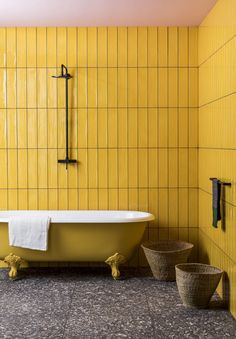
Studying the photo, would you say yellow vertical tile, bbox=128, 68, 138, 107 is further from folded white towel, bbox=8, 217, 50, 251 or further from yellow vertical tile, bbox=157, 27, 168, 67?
folded white towel, bbox=8, 217, 50, 251

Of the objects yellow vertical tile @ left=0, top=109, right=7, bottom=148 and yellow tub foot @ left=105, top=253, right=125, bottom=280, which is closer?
yellow tub foot @ left=105, top=253, right=125, bottom=280

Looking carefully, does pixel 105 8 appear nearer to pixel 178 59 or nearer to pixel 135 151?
pixel 178 59

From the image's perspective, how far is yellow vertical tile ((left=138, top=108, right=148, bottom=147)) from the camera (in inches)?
211

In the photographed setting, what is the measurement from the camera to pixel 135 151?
5.38 metres

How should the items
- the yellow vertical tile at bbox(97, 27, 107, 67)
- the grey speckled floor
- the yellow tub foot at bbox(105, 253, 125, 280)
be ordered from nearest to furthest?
the grey speckled floor → the yellow tub foot at bbox(105, 253, 125, 280) → the yellow vertical tile at bbox(97, 27, 107, 67)

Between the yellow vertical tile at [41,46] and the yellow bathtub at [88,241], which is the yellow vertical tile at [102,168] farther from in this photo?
the yellow vertical tile at [41,46]

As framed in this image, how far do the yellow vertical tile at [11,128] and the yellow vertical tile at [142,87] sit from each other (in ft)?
4.12

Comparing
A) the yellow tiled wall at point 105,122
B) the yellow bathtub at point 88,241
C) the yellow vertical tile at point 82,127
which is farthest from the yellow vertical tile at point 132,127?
the yellow bathtub at point 88,241

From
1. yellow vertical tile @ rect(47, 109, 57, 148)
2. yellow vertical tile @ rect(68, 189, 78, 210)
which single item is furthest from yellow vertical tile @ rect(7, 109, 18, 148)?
yellow vertical tile @ rect(68, 189, 78, 210)

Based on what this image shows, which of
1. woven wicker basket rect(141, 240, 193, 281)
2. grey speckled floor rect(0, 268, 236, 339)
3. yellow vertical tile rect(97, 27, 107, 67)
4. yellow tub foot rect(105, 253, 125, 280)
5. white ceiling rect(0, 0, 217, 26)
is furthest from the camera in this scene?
yellow vertical tile rect(97, 27, 107, 67)

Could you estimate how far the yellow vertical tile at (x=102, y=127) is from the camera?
211 inches

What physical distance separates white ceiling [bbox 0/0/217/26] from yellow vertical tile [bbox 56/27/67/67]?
0.43 ft

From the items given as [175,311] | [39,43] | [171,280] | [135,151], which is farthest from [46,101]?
[175,311]

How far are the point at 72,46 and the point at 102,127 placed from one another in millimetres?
852
